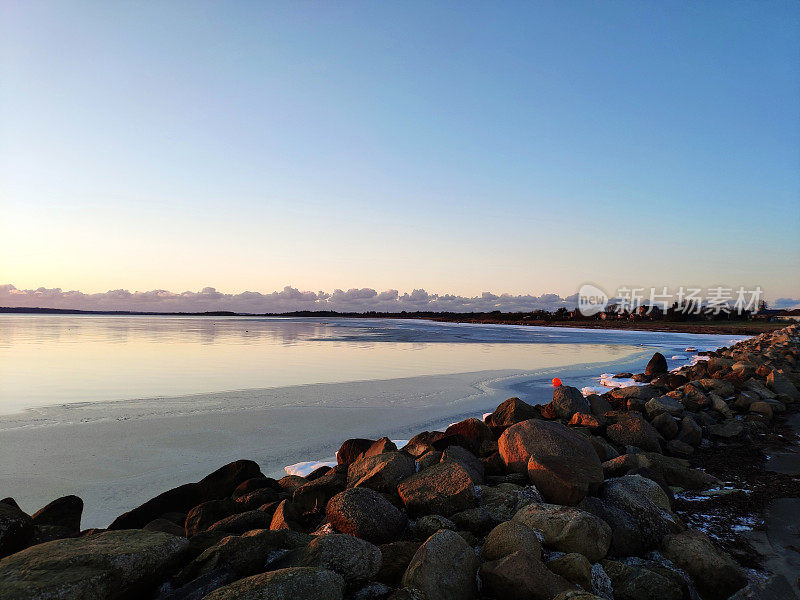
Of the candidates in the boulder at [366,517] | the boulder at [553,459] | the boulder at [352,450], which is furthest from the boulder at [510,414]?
the boulder at [366,517]

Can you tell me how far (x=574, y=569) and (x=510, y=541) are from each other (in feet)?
1.29

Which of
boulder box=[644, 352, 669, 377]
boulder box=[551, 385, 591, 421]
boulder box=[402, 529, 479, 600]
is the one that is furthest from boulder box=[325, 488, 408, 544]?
boulder box=[644, 352, 669, 377]

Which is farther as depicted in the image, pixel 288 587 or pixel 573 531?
pixel 573 531

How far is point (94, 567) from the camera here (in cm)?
240

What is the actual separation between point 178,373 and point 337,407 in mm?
6286

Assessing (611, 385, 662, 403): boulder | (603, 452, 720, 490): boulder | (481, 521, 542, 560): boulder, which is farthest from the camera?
(611, 385, 662, 403): boulder

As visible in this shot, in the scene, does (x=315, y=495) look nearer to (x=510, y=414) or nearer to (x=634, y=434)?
(x=510, y=414)

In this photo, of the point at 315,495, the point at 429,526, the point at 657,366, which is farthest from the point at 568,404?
the point at 657,366

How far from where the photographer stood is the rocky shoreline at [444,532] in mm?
2514

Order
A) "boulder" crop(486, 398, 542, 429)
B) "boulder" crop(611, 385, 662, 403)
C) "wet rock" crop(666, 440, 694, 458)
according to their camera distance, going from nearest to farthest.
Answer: "boulder" crop(486, 398, 542, 429)
"wet rock" crop(666, 440, 694, 458)
"boulder" crop(611, 385, 662, 403)

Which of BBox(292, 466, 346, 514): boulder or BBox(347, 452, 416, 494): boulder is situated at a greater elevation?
BBox(347, 452, 416, 494): boulder

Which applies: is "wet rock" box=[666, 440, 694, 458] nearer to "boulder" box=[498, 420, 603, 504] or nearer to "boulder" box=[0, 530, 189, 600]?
"boulder" box=[498, 420, 603, 504]

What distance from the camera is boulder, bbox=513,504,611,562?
2.98 m

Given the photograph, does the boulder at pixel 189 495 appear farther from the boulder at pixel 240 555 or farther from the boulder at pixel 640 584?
the boulder at pixel 640 584
